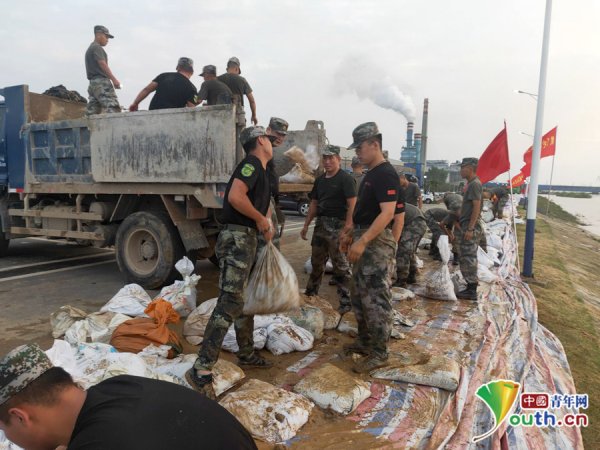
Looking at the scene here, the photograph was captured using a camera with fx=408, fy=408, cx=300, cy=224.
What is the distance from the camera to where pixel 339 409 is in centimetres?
262

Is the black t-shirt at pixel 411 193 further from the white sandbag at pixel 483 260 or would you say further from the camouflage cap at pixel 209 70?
the camouflage cap at pixel 209 70

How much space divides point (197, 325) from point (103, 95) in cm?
382

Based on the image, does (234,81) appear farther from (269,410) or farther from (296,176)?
(269,410)

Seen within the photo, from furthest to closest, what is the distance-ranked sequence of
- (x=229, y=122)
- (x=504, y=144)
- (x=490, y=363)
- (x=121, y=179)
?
(x=504, y=144) < (x=121, y=179) < (x=229, y=122) < (x=490, y=363)

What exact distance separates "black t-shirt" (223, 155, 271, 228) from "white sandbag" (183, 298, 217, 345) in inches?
47.2

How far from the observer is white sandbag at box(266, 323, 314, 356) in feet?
11.7

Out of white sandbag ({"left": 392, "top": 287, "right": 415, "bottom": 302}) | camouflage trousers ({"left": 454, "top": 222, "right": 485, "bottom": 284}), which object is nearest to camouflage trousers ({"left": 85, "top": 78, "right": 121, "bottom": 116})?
white sandbag ({"left": 392, "top": 287, "right": 415, "bottom": 302})

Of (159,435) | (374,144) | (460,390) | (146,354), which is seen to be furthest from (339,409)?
(374,144)

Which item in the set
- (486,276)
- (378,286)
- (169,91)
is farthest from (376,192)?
(486,276)

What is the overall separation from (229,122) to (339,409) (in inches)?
125

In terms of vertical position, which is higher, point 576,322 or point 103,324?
point 103,324

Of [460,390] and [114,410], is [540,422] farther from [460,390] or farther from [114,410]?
[114,410]

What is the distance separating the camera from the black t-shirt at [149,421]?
3.43 feet

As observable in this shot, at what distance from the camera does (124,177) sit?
522 centimetres
